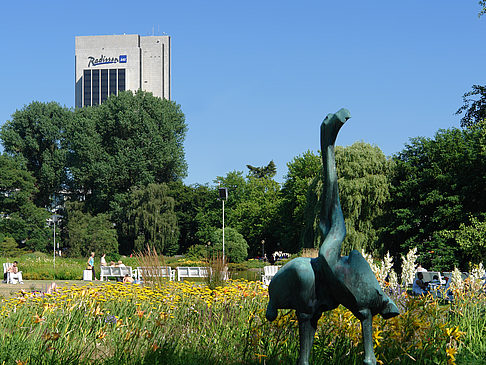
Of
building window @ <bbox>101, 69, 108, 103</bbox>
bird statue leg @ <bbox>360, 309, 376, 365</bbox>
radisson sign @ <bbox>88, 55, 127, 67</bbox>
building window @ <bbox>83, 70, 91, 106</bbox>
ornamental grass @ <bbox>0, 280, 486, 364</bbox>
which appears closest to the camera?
bird statue leg @ <bbox>360, 309, 376, 365</bbox>

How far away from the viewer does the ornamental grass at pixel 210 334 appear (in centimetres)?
576

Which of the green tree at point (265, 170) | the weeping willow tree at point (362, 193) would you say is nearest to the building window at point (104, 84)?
the green tree at point (265, 170)

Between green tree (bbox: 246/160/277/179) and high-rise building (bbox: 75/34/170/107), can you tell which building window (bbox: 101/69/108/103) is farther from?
green tree (bbox: 246/160/277/179)

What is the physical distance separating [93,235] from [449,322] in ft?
142

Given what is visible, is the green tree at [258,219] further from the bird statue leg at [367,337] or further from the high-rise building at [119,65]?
the high-rise building at [119,65]

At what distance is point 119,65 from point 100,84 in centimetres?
562

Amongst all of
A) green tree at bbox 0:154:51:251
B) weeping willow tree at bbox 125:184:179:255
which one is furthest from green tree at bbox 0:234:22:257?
weeping willow tree at bbox 125:184:179:255

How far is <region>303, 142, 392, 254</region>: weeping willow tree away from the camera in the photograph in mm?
31000

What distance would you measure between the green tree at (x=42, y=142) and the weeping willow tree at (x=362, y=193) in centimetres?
3081

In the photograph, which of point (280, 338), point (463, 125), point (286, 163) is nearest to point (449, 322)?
point (280, 338)

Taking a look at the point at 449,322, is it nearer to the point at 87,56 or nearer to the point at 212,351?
the point at 212,351

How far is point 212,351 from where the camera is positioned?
622 centimetres

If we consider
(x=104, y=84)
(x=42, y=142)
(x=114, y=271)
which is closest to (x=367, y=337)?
(x=114, y=271)

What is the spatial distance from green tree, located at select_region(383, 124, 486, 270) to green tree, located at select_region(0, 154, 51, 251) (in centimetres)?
3253
